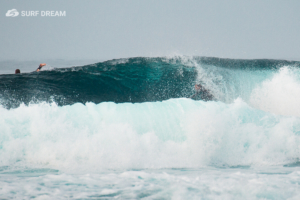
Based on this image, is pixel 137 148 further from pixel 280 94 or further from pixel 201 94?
pixel 280 94

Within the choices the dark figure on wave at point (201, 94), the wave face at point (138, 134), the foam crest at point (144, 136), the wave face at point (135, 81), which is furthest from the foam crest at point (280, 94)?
the foam crest at point (144, 136)

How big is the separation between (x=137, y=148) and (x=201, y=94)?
4.67 metres

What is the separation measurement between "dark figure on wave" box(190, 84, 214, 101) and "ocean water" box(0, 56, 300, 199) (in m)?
1.84

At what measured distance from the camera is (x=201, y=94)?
913 centimetres

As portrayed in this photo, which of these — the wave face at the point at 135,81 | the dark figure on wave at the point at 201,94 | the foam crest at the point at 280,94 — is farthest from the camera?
the foam crest at the point at 280,94

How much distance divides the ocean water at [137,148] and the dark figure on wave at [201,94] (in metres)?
1.84

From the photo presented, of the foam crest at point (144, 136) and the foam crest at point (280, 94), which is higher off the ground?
the foam crest at point (280, 94)

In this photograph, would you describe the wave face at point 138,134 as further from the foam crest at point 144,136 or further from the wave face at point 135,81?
the wave face at point 135,81

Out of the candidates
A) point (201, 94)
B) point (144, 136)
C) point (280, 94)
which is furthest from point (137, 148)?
point (280, 94)

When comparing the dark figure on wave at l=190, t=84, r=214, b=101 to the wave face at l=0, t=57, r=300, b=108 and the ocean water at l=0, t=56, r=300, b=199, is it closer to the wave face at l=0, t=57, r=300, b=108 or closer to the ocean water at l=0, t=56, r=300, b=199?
the wave face at l=0, t=57, r=300, b=108

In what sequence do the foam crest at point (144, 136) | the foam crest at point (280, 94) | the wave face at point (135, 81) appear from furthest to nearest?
the foam crest at point (280, 94) < the wave face at point (135, 81) < the foam crest at point (144, 136)

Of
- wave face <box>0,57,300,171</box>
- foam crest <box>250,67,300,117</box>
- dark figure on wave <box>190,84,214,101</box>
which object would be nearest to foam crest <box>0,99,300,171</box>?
wave face <box>0,57,300,171</box>

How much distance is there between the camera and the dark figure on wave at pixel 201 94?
29.0 ft

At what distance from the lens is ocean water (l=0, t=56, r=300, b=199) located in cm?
343
